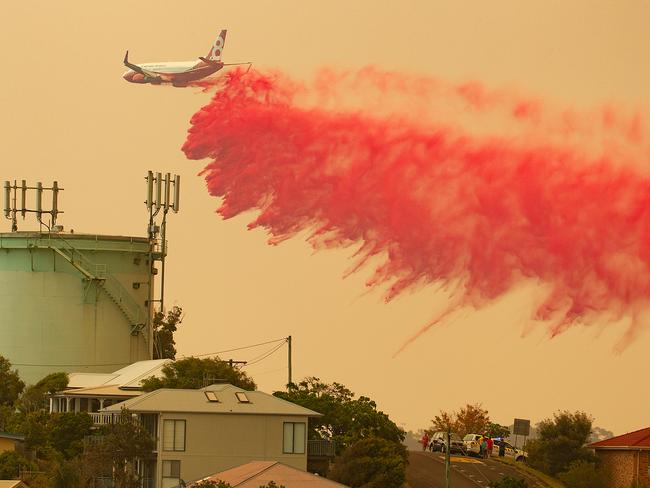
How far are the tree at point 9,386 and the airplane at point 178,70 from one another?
25.8m

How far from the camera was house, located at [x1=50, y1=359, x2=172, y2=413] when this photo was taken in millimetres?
112250

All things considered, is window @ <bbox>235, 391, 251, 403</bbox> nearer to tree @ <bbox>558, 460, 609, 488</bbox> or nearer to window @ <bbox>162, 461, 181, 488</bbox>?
window @ <bbox>162, 461, 181, 488</bbox>

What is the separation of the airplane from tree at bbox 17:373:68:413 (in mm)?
25619

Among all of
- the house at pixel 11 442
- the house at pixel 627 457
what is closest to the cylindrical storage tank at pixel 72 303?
the house at pixel 11 442

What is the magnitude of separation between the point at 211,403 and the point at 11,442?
14.0 m

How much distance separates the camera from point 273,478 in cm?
7675

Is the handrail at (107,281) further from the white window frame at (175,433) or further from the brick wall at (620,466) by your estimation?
the brick wall at (620,466)

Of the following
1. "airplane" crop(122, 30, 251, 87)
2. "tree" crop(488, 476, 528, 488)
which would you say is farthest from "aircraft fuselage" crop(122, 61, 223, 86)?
"tree" crop(488, 476, 528, 488)

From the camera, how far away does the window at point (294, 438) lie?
98644 mm

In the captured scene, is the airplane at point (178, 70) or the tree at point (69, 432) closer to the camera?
the tree at point (69, 432)

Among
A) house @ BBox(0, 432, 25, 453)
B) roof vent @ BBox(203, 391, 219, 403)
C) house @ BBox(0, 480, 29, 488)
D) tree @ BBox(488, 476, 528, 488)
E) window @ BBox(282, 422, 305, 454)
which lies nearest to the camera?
house @ BBox(0, 480, 29, 488)

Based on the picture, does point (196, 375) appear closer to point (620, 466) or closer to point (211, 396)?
point (211, 396)

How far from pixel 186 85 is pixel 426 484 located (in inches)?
1789

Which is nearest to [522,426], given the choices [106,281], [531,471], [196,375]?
[531,471]
